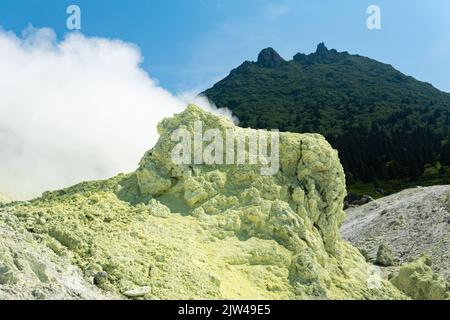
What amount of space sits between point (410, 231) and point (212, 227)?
43.4m

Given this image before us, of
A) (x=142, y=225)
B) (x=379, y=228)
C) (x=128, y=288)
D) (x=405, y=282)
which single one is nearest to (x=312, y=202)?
(x=142, y=225)

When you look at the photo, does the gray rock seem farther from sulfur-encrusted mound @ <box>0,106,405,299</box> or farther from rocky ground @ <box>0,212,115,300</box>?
rocky ground @ <box>0,212,115,300</box>

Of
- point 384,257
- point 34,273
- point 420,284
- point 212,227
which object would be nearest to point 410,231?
point 384,257

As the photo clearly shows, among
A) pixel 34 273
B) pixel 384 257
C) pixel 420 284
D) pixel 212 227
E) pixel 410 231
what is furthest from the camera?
pixel 410 231

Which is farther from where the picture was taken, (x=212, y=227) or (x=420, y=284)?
(x=420, y=284)

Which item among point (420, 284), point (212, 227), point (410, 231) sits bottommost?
point (420, 284)

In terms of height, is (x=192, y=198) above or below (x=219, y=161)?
below

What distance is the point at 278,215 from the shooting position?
20156mm

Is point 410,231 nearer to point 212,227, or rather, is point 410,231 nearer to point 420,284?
point 420,284

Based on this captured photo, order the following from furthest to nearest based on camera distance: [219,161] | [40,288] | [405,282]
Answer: [405,282], [219,161], [40,288]

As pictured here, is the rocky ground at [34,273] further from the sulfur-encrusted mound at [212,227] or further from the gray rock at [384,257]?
the gray rock at [384,257]

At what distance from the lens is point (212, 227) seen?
19328 millimetres

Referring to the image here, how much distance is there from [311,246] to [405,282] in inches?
544

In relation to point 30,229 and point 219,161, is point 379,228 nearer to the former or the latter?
point 219,161
